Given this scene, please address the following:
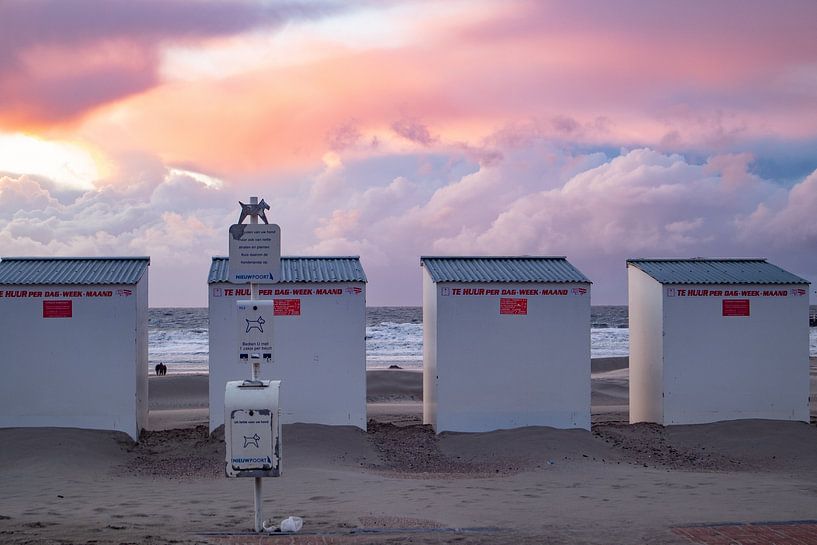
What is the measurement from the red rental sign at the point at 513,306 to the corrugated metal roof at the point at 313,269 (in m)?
2.50

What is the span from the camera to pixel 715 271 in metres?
16.7

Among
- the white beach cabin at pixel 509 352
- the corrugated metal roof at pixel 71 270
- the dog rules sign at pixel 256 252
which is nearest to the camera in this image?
the dog rules sign at pixel 256 252

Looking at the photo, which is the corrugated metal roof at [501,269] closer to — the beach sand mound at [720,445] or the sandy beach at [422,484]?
the sandy beach at [422,484]

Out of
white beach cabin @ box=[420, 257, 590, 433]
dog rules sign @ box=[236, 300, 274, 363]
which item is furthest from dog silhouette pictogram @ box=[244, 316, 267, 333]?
white beach cabin @ box=[420, 257, 590, 433]

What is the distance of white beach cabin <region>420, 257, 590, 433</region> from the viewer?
15148 mm

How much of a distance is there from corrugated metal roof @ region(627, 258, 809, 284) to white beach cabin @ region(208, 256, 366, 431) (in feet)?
19.1

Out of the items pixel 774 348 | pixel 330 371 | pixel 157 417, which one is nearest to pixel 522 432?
pixel 330 371

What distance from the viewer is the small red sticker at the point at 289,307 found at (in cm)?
1491

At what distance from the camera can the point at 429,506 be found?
9.62 m

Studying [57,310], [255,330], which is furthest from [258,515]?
[57,310]

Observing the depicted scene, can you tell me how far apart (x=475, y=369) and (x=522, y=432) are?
1.36 m

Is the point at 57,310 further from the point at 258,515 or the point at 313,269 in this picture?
the point at 258,515

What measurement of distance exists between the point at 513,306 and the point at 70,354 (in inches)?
305

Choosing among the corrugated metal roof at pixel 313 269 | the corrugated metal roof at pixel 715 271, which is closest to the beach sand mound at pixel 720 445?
the corrugated metal roof at pixel 715 271
